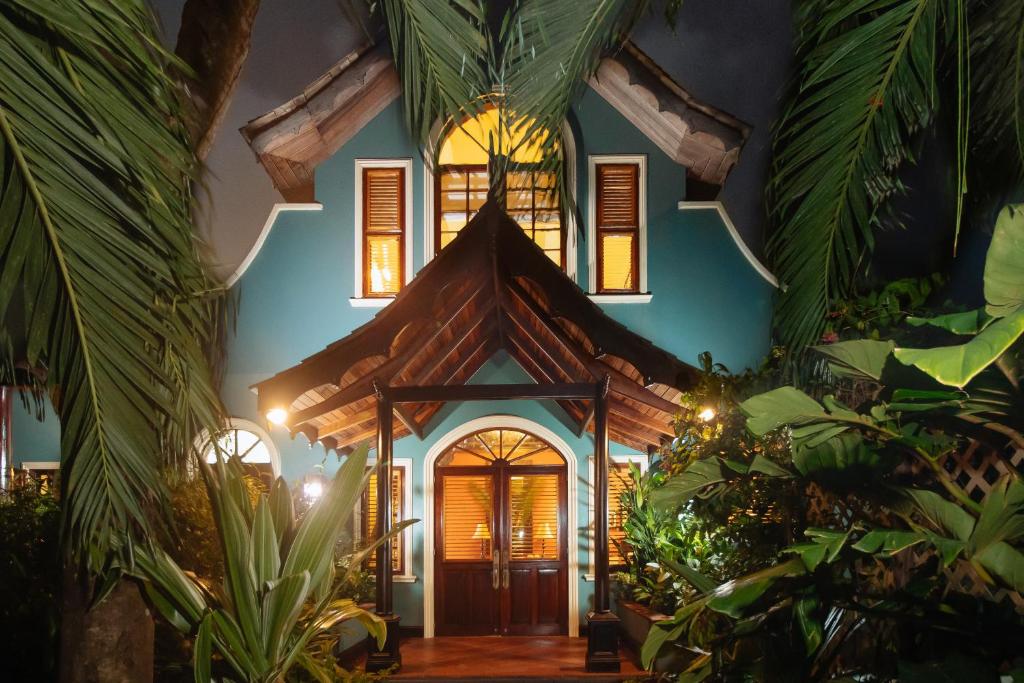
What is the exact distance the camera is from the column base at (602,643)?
349 inches

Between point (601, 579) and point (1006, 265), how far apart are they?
22.3 feet

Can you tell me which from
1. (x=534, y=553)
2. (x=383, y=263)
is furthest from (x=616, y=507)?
Answer: (x=383, y=263)

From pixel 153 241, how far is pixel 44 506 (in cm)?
545

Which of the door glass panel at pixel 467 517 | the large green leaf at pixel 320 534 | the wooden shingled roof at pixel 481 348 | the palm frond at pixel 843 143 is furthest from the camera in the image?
the door glass panel at pixel 467 517

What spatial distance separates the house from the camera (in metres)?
10.8

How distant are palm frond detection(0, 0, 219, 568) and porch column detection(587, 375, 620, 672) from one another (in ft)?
20.4

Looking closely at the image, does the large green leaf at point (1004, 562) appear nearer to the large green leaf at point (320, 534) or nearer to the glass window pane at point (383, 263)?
the large green leaf at point (320, 534)

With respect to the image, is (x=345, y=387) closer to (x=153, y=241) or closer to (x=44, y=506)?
(x=44, y=506)

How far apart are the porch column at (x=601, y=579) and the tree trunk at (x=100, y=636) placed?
528 centimetres

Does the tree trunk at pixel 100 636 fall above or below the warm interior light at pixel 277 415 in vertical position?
below

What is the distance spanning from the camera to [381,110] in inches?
452

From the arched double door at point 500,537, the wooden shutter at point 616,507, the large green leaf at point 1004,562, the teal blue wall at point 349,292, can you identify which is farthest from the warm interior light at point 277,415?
the large green leaf at point 1004,562

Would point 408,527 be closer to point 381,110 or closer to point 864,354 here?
point 381,110

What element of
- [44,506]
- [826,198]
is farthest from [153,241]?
[44,506]
